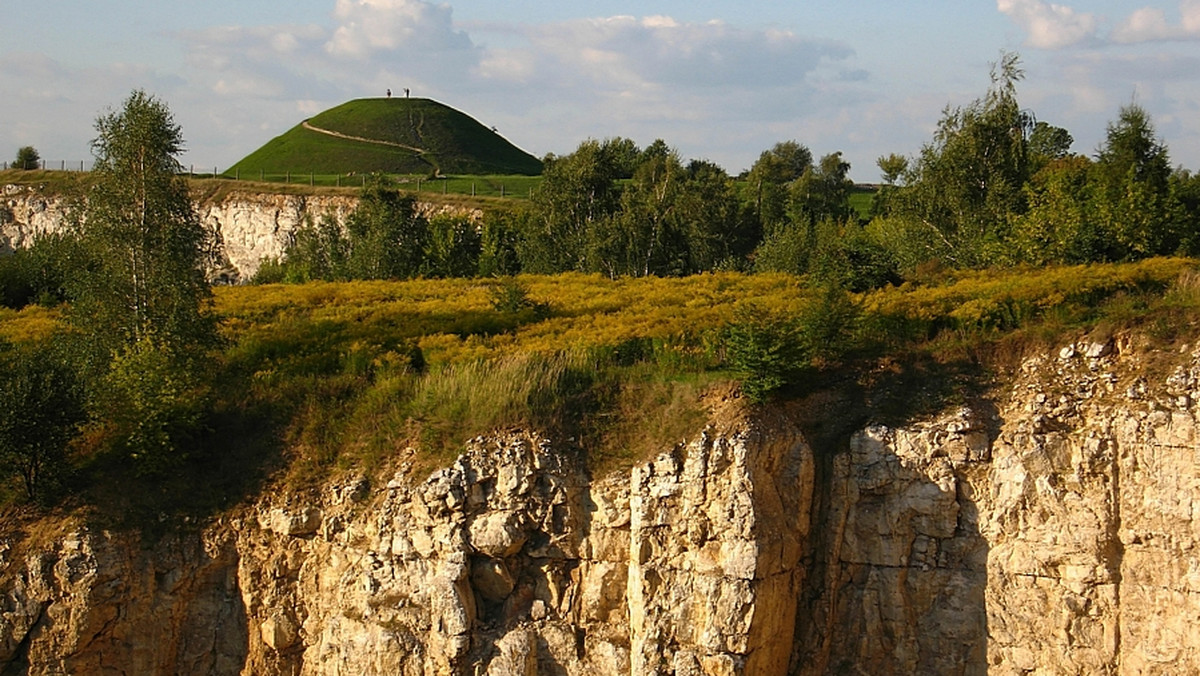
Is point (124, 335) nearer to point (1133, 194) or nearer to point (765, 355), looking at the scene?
point (765, 355)

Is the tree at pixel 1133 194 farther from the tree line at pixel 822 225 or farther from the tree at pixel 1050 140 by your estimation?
the tree at pixel 1050 140

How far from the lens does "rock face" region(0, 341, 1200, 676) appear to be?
1750 cm

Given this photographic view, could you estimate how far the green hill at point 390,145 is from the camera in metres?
87.4

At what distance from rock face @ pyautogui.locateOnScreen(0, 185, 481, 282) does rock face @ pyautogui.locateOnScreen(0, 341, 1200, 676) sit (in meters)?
42.9

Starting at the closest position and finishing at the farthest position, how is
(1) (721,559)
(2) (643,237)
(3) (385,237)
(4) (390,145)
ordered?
1. (1) (721,559)
2. (2) (643,237)
3. (3) (385,237)
4. (4) (390,145)

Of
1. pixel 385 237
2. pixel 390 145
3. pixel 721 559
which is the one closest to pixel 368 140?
pixel 390 145

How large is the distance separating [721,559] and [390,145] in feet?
267

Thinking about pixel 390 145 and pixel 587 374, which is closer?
pixel 587 374

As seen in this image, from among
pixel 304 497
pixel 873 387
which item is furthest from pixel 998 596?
pixel 304 497

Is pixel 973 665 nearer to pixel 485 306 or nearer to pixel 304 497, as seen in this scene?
pixel 304 497

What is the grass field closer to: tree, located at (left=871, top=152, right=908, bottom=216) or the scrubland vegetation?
the scrubland vegetation

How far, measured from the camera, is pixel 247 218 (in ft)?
214

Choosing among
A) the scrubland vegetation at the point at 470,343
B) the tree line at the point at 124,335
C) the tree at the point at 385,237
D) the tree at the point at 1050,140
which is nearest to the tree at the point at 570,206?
the tree at the point at 385,237

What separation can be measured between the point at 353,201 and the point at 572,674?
47.7 m
